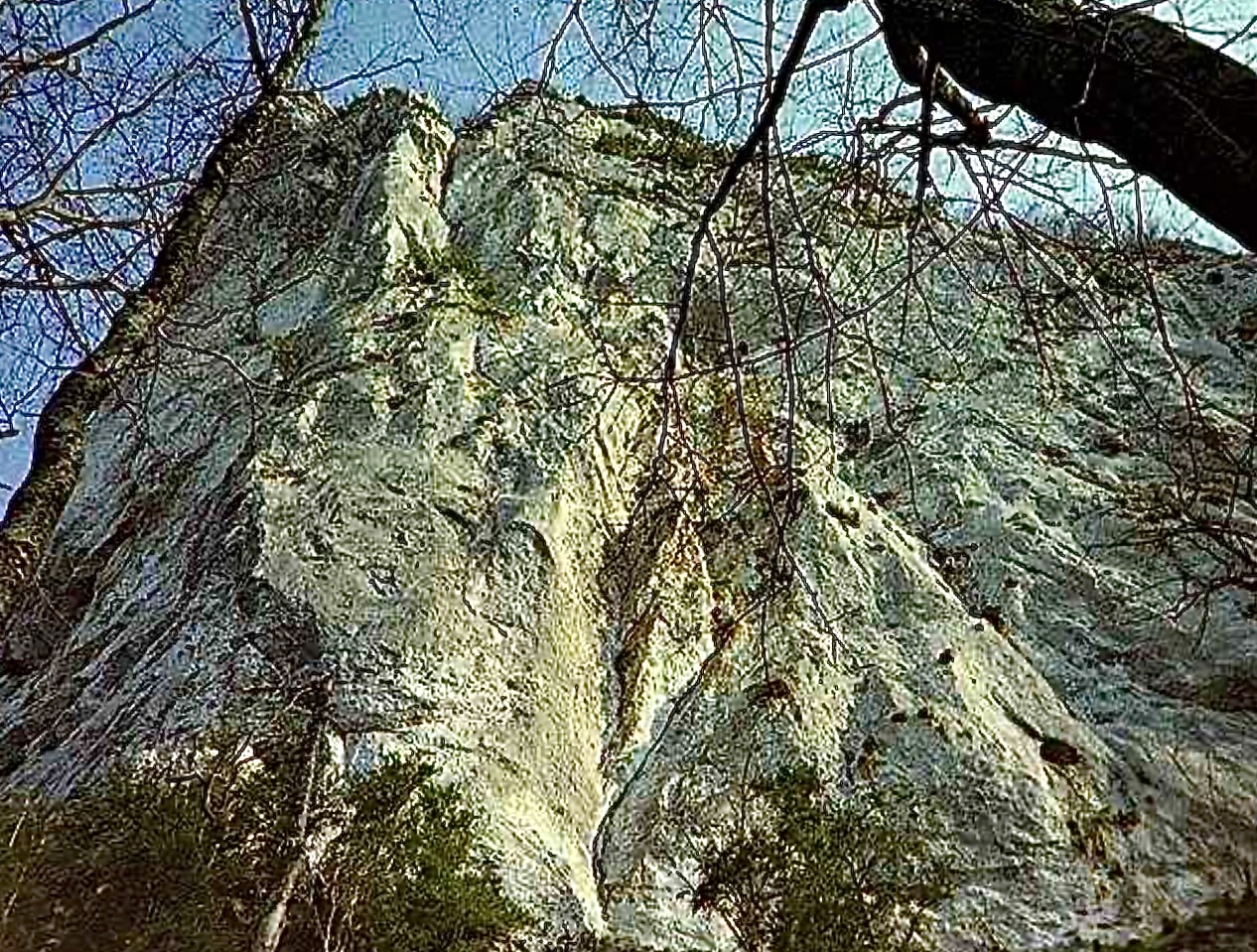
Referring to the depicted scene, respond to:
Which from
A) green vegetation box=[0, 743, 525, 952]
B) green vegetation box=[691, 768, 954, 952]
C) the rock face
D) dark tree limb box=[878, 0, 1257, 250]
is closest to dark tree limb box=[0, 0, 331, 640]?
dark tree limb box=[878, 0, 1257, 250]

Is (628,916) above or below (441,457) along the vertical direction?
below

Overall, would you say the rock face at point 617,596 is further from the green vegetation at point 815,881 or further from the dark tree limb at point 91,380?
the dark tree limb at point 91,380

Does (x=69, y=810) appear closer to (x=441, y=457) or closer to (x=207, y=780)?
(x=207, y=780)

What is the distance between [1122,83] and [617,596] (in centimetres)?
755

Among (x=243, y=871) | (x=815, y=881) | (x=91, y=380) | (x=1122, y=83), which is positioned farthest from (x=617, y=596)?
(x=1122, y=83)

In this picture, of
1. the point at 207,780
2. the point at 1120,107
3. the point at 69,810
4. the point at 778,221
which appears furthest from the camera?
the point at 69,810

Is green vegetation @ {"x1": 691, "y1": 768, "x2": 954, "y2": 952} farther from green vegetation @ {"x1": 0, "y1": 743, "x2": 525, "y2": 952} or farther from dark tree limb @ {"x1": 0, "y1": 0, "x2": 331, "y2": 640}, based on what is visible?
dark tree limb @ {"x1": 0, "y1": 0, "x2": 331, "y2": 640}

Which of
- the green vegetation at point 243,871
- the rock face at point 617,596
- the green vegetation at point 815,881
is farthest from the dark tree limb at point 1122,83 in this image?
the green vegetation at point 243,871

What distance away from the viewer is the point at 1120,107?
1.47 metres

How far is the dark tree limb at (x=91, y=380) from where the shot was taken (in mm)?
2434

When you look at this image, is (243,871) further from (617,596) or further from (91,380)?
(91,380)

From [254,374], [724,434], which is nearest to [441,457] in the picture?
[254,374]

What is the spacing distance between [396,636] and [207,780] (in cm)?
196

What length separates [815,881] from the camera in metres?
6.06
